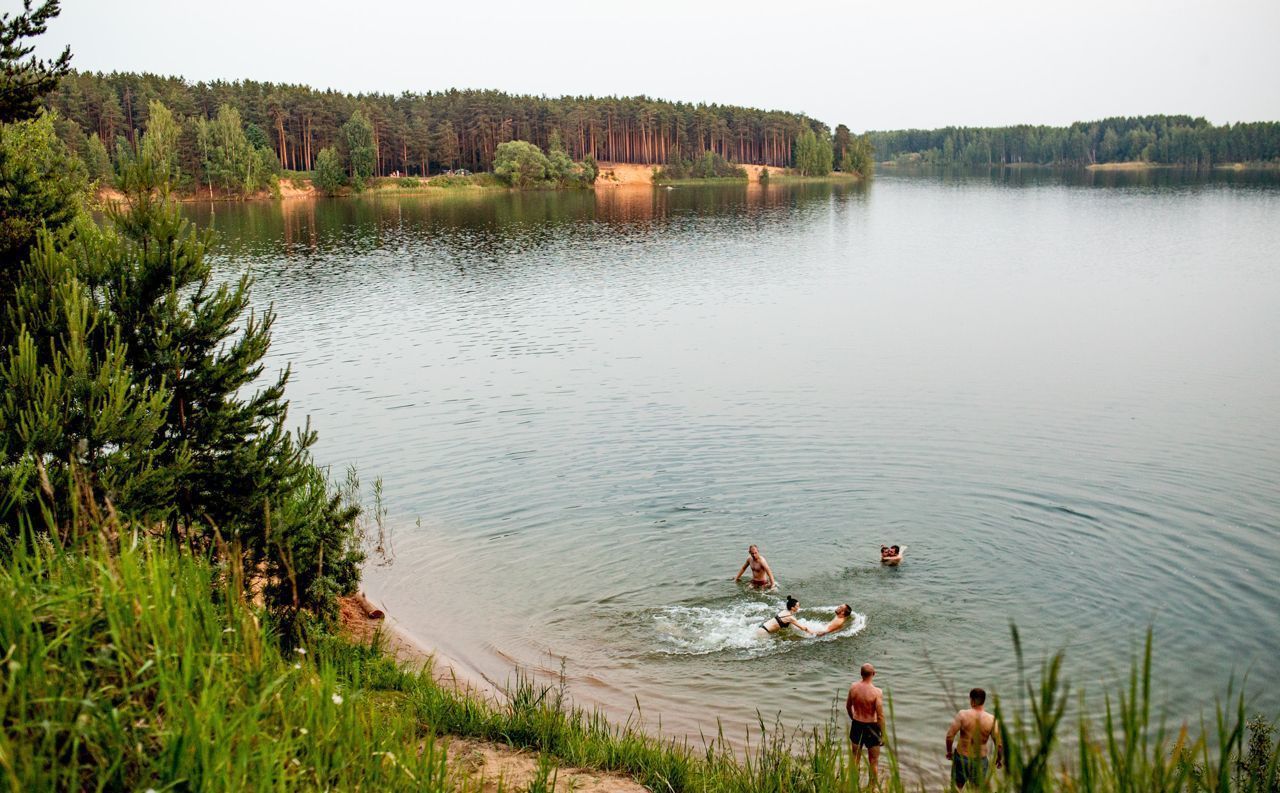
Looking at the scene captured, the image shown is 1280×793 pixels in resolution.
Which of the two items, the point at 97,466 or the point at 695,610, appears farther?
the point at 695,610

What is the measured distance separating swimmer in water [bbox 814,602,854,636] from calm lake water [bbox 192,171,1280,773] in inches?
7.8

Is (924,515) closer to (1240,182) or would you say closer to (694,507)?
(694,507)

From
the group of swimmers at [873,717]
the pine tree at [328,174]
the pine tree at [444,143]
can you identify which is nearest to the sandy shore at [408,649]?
the group of swimmers at [873,717]

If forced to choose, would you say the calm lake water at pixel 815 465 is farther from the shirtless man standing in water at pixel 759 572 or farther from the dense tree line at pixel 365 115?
the dense tree line at pixel 365 115

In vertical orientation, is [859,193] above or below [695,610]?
above

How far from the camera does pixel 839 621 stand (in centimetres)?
1809

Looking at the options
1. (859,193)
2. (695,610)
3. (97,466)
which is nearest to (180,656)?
(97,466)

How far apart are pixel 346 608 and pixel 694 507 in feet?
32.4

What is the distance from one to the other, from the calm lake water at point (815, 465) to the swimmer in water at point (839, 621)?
197mm

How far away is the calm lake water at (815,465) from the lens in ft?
57.9

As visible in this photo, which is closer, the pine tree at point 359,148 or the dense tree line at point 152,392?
the dense tree line at point 152,392

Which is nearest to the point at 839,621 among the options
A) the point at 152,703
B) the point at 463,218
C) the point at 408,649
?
the point at 408,649

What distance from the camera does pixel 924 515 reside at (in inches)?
939

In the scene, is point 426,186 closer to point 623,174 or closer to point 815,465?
point 623,174
